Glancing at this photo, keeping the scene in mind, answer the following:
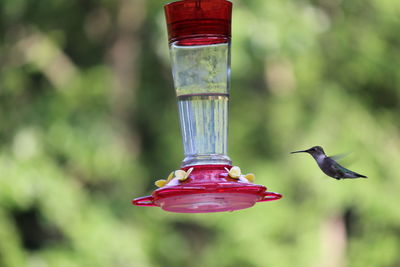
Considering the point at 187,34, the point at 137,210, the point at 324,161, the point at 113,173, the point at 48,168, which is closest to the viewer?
the point at 187,34

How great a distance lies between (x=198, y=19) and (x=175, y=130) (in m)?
8.03

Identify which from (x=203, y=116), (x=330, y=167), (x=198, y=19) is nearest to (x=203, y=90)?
(x=203, y=116)

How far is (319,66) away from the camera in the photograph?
35.9 ft

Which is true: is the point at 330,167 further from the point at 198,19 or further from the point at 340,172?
the point at 198,19

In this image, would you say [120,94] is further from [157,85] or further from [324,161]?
[324,161]

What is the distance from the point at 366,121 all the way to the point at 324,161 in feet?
20.9

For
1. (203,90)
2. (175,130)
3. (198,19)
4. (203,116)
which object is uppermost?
(198,19)

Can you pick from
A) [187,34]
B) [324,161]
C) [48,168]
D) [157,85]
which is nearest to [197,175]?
[187,34]

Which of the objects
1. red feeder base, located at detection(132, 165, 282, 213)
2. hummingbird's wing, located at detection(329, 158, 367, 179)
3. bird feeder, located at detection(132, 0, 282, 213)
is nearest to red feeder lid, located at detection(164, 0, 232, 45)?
bird feeder, located at detection(132, 0, 282, 213)

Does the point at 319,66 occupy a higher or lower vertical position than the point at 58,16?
lower

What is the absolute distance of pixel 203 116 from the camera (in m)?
3.94

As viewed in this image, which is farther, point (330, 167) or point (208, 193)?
point (330, 167)

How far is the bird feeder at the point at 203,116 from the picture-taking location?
331cm

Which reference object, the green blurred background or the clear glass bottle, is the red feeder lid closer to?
the clear glass bottle
